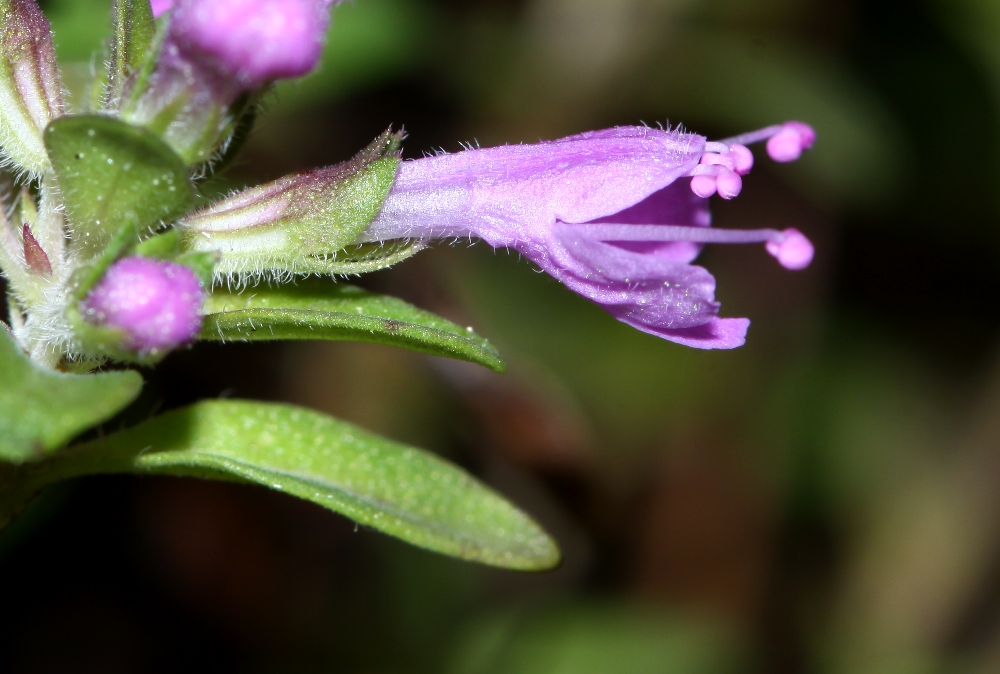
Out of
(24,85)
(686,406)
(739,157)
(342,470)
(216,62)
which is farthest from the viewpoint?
(686,406)

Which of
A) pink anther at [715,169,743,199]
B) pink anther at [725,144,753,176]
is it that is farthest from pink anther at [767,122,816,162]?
pink anther at [715,169,743,199]

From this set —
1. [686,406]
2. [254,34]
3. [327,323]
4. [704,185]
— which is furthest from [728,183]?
[686,406]

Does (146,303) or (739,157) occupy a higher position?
(739,157)

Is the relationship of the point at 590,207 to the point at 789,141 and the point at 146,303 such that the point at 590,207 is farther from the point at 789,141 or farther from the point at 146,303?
the point at 146,303

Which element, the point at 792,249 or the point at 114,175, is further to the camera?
the point at 792,249

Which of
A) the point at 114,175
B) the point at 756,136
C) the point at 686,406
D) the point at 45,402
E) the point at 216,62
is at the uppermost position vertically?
the point at 686,406

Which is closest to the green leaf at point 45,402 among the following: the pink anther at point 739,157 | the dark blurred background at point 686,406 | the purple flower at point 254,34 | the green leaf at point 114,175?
the green leaf at point 114,175

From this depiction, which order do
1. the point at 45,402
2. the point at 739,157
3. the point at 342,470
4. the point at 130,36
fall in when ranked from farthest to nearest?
the point at 342,470 < the point at 739,157 < the point at 130,36 < the point at 45,402

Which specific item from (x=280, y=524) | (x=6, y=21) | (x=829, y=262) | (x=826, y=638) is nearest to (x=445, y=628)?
(x=280, y=524)

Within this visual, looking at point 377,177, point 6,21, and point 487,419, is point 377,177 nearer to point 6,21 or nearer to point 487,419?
point 6,21

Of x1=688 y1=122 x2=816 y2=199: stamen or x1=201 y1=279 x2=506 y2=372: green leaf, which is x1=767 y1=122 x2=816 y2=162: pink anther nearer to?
x1=688 y1=122 x2=816 y2=199: stamen
